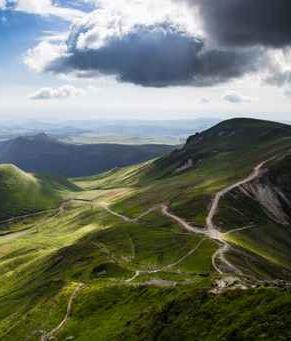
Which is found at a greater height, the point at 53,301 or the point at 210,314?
the point at 210,314

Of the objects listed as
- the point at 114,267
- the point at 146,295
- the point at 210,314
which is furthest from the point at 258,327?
the point at 114,267

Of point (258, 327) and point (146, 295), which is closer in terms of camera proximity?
point (258, 327)

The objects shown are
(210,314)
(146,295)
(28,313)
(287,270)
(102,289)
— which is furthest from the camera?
(287,270)

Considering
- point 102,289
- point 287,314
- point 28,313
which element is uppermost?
point 287,314

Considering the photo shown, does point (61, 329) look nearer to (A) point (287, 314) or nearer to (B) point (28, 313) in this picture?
(B) point (28, 313)

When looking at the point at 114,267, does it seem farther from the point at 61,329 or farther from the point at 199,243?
the point at 61,329

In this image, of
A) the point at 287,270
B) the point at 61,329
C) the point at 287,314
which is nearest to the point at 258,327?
the point at 287,314

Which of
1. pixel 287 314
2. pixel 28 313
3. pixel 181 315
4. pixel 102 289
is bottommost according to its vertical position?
pixel 28 313

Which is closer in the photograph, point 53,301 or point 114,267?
point 53,301

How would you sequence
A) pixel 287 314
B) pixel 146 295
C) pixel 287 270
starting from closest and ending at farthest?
pixel 287 314
pixel 146 295
pixel 287 270
